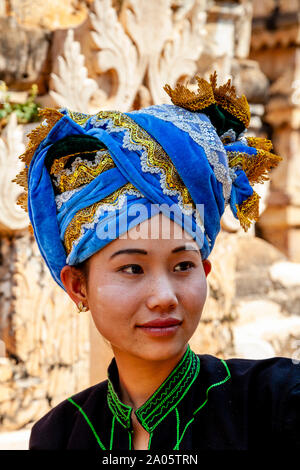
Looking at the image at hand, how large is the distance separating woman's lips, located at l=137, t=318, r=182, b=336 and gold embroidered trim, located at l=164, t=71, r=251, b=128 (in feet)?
1.87

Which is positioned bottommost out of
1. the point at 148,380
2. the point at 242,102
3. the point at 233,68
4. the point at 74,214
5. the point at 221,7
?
the point at 148,380

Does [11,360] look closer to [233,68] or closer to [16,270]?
[16,270]

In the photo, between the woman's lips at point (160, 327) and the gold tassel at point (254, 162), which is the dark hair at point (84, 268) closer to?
the woman's lips at point (160, 327)

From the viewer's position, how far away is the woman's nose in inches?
55.0

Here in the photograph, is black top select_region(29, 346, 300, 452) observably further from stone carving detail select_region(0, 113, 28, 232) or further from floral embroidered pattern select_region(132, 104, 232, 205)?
stone carving detail select_region(0, 113, 28, 232)

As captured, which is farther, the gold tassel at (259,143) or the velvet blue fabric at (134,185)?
the gold tassel at (259,143)

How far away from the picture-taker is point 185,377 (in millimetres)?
1591

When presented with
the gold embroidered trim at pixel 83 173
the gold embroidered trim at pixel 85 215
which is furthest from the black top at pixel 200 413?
the gold embroidered trim at pixel 83 173

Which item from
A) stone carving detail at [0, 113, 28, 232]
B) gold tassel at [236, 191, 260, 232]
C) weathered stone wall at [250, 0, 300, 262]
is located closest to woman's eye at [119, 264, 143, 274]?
gold tassel at [236, 191, 260, 232]

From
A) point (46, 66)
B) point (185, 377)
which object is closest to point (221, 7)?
point (46, 66)

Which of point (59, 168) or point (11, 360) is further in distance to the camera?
point (11, 360)

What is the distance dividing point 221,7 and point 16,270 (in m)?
3.67

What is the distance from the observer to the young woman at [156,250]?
1.44 meters
